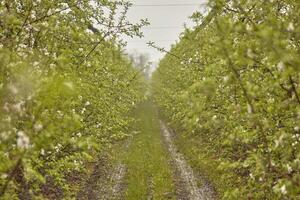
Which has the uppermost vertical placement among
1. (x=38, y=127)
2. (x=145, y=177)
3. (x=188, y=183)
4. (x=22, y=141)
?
(x=38, y=127)

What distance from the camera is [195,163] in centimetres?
2305

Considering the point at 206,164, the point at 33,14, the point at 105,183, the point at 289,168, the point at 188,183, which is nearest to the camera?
the point at 289,168

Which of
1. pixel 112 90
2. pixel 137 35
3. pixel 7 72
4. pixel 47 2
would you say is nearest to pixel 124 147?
pixel 112 90

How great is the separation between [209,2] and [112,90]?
7946mm

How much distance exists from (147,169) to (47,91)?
51.9ft

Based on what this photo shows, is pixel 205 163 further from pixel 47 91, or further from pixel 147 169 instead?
pixel 47 91

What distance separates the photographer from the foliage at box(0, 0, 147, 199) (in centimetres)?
612

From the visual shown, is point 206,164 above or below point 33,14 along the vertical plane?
below

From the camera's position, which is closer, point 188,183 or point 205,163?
point 188,183

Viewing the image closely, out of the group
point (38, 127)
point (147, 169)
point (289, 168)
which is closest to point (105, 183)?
point (147, 169)

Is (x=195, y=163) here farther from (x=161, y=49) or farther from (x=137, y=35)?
(x=137, y=35)

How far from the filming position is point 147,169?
848 inches

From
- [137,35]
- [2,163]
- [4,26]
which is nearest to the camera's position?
[2,163]

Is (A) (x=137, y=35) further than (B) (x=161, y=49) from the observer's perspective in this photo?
No
